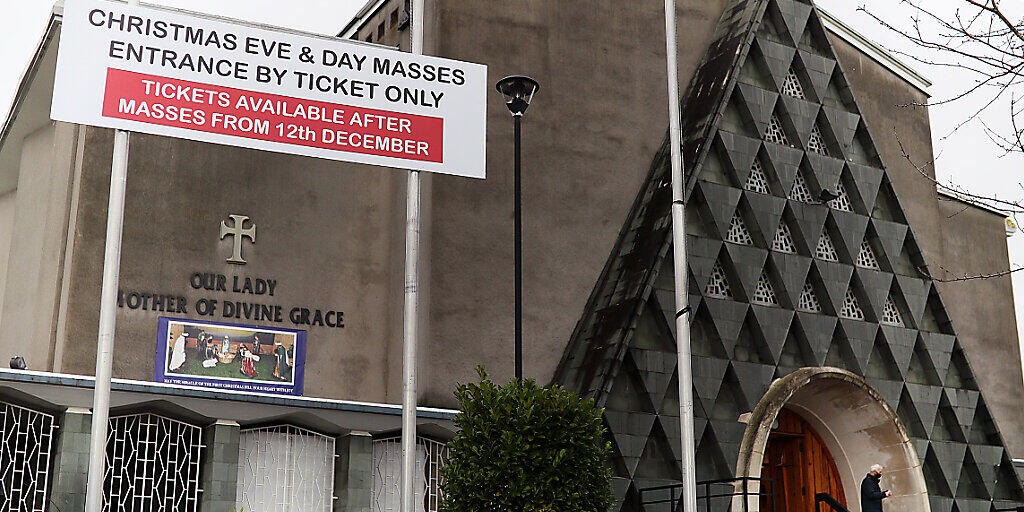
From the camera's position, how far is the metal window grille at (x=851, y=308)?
19656 mm

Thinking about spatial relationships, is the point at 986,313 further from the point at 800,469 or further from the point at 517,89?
the point at 517,89

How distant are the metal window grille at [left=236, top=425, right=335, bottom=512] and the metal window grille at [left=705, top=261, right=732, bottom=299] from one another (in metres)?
6.78

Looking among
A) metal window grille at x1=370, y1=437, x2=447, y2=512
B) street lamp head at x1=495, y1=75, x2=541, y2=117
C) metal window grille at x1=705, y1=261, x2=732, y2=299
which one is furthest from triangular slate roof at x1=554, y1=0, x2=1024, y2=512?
street lamp head at x1=495, y1=75, x2=541, y2=117

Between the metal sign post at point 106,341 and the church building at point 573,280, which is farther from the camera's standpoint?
the church building at point 573,280

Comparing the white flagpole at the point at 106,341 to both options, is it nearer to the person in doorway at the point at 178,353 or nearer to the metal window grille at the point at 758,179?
the person in doorway at the point at 178,353

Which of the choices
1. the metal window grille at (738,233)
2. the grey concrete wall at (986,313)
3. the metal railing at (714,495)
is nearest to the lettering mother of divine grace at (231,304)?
the metal railing at (714,495)

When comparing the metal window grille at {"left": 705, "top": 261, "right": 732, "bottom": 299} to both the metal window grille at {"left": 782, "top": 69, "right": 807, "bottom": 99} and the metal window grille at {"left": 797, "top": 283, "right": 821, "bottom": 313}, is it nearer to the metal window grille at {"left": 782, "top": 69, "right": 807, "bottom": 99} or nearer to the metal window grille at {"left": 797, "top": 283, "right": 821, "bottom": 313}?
the metal window grille at {"left": 797, "top": 283, "right": 821, "bottom": 313}

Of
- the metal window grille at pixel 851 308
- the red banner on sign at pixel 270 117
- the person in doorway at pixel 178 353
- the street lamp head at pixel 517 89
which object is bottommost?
the person in doorway at pixel 178 353

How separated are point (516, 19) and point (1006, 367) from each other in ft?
42.9

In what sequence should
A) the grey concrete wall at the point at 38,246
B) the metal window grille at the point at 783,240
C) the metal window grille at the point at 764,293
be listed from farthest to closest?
the metal window grille at the point at 783,240
the metal window grille at the point at 764,293
the grey concrete wall at the point at 38,246

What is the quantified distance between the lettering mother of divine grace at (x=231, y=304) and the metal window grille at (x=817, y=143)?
9.03m

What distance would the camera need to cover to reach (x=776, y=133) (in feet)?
65.7

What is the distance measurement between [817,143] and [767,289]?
3.16 meters

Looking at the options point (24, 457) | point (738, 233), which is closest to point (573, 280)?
point (738, 233)
